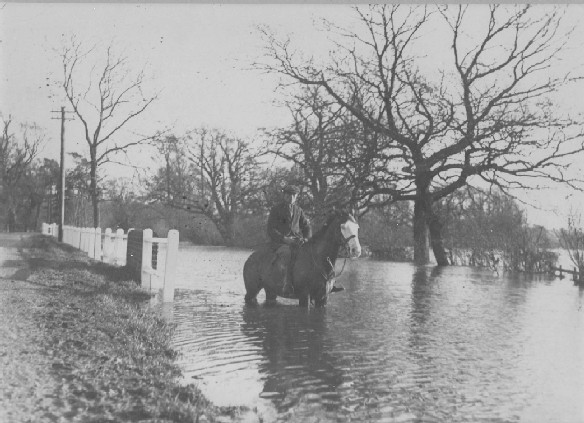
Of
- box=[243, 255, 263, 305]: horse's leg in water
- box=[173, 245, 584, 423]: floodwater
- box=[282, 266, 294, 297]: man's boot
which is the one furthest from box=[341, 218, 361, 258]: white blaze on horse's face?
box=[243, 255, 263, 305]: horse's leg in water

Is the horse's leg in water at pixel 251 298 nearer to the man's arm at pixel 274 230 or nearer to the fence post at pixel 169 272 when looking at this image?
the man's arm at pixel 274 230

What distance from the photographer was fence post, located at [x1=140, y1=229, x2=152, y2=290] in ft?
43.2

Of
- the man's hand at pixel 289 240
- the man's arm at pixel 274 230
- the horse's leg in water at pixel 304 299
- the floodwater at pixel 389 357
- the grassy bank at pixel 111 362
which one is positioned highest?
the man's arm at pixel 274 230

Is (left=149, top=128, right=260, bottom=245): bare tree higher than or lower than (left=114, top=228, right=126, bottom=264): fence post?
higher

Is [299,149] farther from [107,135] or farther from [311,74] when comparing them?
[107,135]

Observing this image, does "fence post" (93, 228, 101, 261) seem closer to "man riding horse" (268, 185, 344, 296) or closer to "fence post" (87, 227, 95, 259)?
"fence post" (87, 227, 95, 259)

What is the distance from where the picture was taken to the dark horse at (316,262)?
9.85m

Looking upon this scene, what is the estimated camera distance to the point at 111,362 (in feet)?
19.3

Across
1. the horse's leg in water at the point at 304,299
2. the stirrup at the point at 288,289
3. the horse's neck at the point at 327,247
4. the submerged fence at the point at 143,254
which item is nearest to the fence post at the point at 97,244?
the submerged fence at the point at 143,254

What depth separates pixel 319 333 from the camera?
Answer: 8.67 meters

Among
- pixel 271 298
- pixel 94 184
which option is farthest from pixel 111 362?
pixel 94 184

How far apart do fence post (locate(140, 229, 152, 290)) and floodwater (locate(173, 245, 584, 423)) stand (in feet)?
3.20

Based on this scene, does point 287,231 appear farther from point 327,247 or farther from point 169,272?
point 169,272

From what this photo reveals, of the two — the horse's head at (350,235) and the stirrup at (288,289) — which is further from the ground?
the horse's head at (350,235)
